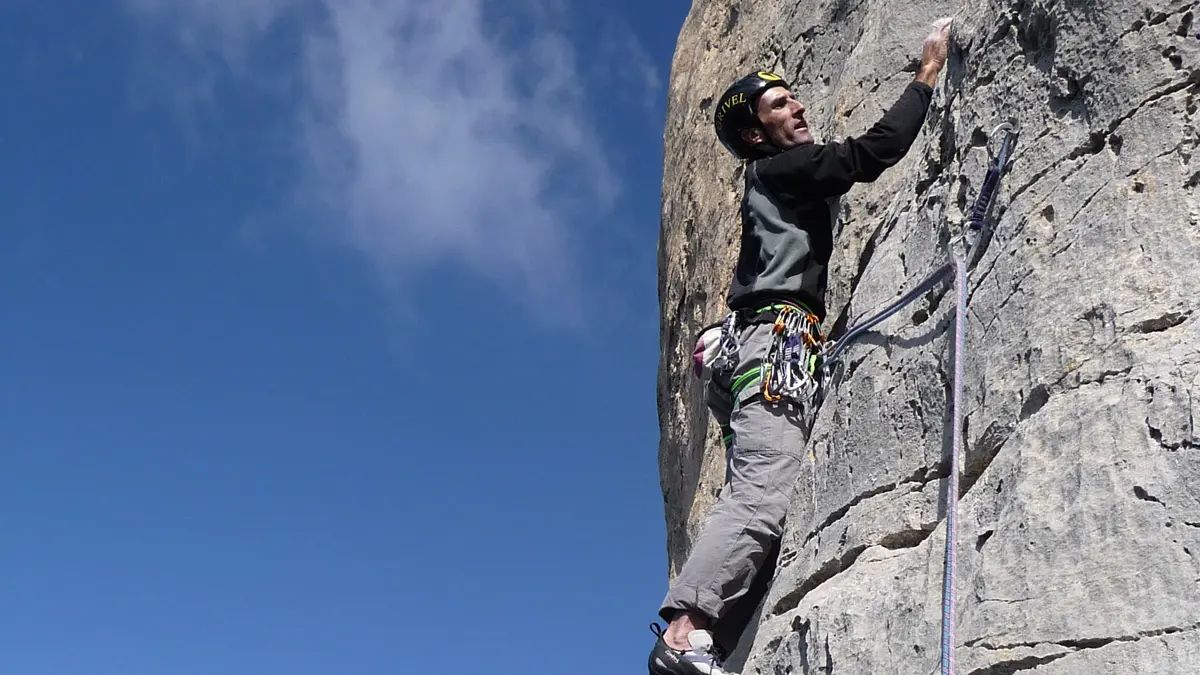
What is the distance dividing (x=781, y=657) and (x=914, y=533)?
2.13ft

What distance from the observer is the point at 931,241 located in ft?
14.3

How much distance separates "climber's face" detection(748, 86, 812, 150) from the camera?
5.41 metres

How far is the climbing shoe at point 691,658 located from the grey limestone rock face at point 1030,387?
0.43 ft

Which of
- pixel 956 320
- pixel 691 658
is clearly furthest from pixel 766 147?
pixel 691 658

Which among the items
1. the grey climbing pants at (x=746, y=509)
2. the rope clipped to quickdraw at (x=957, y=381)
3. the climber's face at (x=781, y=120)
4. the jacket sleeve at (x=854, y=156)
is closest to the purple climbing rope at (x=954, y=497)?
the rope clipped to quickdraw at (x=957, y=381)

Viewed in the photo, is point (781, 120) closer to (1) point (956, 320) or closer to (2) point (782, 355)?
(2) point (782, 355)

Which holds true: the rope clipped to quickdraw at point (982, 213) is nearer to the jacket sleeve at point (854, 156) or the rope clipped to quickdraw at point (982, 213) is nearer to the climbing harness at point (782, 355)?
the climbing harness at point (782, 355)

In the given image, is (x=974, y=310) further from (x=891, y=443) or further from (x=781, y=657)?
(x=781, y=657)

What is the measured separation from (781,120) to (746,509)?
1.66 m

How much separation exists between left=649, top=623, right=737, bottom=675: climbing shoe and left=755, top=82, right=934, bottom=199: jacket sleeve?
1686 millimetres

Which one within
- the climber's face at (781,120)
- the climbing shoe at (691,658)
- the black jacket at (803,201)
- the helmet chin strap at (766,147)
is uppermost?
the climber's face at (781,120)

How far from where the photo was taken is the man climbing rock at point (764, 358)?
461 centimetres

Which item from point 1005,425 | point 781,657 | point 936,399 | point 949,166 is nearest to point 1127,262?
point 1005,425

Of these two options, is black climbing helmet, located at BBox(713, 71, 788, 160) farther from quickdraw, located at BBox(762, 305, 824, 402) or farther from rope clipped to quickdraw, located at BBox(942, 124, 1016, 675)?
rope clipped to quickdraw, located at BBox(942, 124, 1016, 675)
